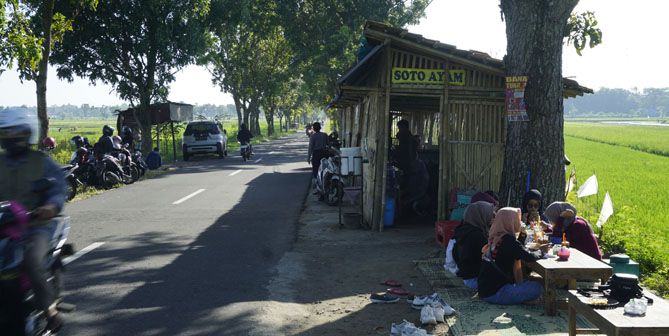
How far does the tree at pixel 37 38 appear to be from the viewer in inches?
578

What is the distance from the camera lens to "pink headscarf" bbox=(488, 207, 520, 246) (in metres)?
6.35

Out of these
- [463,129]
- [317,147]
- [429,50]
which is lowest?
[317,147]

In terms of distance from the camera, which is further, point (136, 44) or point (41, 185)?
point (136, 44)

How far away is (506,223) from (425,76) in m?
5.30

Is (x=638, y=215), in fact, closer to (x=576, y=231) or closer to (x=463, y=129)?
(x=463, y=129)

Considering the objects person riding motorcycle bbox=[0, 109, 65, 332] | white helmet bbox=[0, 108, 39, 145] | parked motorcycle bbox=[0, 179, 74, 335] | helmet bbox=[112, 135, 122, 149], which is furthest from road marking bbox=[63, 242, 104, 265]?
helmet bbox=[112, 135, 122, 149]

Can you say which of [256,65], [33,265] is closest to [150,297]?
[33,265]

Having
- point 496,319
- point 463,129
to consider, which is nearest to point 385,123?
point 463,129

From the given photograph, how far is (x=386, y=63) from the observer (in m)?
11.1

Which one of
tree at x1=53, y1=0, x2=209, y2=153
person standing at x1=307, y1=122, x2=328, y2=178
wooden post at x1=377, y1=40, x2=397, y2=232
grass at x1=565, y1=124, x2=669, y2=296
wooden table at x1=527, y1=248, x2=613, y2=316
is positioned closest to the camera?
wooden table at x1=527, y1=248, x2=613, y2=316

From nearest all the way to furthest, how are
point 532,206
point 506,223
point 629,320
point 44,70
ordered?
1. point 629,320
2. point 506,223
3. point 532,206
4. point 44,70

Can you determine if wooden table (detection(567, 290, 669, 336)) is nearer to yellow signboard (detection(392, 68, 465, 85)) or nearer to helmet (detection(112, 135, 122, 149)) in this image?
yellow signboard (detection(392, 68, 465, 85))

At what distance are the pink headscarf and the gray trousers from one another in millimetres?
4339

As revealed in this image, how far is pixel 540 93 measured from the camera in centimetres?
940
